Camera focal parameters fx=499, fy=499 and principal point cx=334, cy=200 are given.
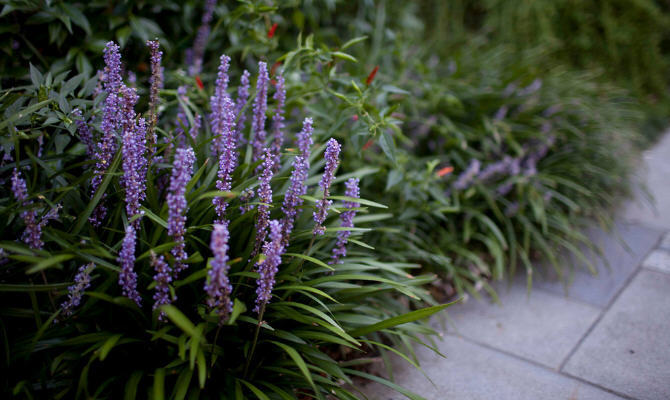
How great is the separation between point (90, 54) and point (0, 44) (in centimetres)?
39

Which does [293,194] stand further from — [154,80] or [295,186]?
[154,80]

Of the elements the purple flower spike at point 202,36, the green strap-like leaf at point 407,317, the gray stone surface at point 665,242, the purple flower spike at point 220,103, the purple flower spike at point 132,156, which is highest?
the purple flower spike at point 202,36

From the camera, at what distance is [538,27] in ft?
16.6

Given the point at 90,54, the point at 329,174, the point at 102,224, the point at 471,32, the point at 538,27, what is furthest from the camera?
the point at 471,32

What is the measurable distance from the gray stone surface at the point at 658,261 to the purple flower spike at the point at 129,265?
9.73ft

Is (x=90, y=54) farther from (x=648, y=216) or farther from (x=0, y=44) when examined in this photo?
(x=648, y=216)

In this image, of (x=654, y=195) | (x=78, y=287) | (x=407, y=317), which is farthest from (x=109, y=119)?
(x=654, y=195)

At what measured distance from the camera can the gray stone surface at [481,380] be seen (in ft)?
6.46

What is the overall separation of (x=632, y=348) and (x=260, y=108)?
6.45 ft

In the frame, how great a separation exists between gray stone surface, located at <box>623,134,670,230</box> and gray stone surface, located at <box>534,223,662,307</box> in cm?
19

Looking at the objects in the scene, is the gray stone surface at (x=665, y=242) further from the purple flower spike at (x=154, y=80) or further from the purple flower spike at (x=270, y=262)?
the purple flower spike at (x=154, y=80)

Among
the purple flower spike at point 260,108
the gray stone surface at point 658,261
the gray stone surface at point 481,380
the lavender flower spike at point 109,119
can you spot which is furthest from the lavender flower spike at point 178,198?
the gray stone surface at point 658,261

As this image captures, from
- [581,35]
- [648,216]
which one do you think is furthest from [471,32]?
[648,216]

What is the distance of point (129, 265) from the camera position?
54.2 inches
